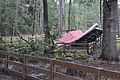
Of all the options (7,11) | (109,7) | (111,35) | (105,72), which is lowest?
(105,72)

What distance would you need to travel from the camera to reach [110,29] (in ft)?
39.4

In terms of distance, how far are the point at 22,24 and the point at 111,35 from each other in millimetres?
38241

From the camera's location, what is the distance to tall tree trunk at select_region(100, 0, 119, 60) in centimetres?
1181

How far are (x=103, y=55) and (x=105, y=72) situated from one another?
22.6 feet

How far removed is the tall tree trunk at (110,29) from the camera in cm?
1181

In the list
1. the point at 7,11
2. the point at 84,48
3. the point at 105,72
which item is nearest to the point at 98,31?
the point at 84,48

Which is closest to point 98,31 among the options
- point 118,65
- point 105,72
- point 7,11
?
point 118,65

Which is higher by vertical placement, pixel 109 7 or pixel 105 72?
pixel 109 7

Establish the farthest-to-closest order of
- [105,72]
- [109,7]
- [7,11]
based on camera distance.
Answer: [7,11]
[109,7]
[105,72]

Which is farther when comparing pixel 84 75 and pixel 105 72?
pixel 84 75

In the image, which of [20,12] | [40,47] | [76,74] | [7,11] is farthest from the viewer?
[20,12]

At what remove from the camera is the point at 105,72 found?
5391 mm

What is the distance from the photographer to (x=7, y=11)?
42.5 meters

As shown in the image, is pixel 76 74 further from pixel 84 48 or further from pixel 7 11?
pixel 7 11
